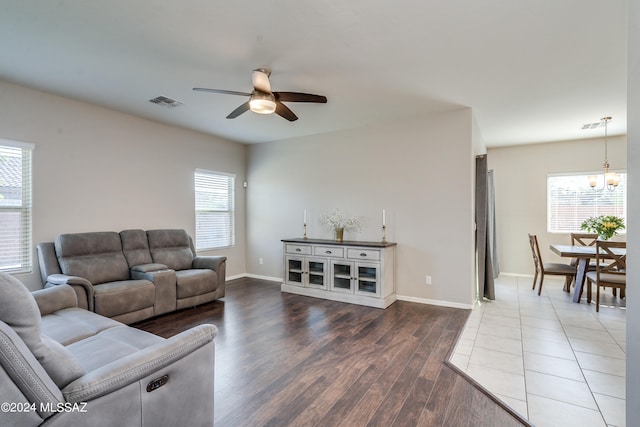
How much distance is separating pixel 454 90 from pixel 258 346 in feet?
11.5

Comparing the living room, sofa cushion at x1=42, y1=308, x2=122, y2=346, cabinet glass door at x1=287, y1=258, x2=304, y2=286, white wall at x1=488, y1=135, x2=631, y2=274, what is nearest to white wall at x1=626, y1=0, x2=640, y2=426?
the living room

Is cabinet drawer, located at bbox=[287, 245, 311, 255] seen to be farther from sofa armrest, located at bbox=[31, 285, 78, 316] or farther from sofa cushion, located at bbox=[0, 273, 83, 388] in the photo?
sofa cushion, located at bbox=[0, 273, 83, 388]

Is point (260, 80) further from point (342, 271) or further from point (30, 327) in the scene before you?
point (342, 271)

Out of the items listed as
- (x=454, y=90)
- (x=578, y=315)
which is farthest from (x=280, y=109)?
(x=578, y=315)

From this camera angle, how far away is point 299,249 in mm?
5000

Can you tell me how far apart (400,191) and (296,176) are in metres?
2.00

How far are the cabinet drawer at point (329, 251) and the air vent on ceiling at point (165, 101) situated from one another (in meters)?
2.79

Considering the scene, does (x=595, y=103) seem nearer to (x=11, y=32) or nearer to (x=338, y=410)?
(x=338, y=410)

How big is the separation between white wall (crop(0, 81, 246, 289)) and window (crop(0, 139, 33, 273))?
0.08 m

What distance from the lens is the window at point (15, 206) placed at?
342 centimetres

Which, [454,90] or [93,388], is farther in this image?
[454,90]

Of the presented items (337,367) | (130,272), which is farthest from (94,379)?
(130,272)

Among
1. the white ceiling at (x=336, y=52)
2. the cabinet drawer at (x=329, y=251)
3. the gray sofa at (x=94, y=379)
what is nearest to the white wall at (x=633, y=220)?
the white ceiling at (x=336, y=52)

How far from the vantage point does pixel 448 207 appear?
4.27m
